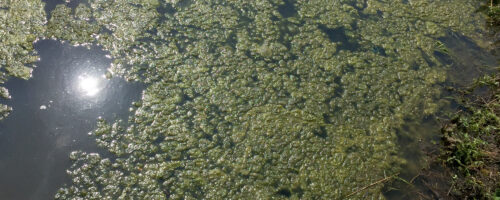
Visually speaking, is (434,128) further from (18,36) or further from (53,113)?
(18,36)

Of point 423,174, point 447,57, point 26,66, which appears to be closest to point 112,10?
point 26,66

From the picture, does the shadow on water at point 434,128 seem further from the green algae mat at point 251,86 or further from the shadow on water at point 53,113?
the shadow on water at point 53,113

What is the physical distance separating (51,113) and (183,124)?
1.13 meters

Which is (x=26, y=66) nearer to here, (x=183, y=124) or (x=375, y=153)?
(x=183, y=124)

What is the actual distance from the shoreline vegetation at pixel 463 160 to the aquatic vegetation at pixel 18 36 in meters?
3.40

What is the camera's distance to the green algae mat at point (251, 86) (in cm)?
281

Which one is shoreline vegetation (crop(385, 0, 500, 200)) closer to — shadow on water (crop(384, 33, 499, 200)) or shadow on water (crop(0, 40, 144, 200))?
shadow on water (crop(384, 33, 499, 200))

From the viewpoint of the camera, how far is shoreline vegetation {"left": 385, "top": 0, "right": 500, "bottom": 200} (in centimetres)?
277

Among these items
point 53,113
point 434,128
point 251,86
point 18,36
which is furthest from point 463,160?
point 18,36

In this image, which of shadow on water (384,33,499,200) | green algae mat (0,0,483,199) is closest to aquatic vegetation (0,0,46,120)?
green algae mat (0,0,483,199)

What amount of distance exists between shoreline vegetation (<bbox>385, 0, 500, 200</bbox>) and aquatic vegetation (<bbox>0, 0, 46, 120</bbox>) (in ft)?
11.2

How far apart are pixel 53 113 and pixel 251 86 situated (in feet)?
5.78

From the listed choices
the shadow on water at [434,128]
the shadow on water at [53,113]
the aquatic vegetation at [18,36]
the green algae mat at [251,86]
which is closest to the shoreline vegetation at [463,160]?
the shadow on water at [434,128]

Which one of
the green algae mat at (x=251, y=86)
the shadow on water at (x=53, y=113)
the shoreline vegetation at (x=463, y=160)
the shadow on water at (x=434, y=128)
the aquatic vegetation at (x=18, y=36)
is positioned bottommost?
the shoreline vegetation at (x=463, y=160)
